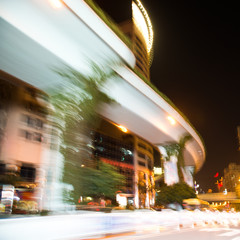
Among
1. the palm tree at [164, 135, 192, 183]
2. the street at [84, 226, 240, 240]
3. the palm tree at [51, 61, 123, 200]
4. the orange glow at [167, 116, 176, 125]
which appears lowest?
the street at [84, 226, 240, 240]

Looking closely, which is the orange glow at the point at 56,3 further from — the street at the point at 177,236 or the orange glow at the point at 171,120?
the orange glow at the point at 171,120

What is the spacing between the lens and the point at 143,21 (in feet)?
281

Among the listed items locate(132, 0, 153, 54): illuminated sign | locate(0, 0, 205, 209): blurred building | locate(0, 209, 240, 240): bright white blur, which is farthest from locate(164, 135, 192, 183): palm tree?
locate(132, 0, 153, 54): illuminated sign

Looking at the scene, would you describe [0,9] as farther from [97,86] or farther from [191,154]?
[191,154]

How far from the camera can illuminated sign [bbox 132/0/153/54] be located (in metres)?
81.3

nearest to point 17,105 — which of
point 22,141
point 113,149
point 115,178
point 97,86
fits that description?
point 22,141

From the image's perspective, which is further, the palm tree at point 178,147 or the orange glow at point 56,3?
the palm tree at point 178,147

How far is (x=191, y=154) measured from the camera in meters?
28.5

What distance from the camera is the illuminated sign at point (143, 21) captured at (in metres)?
81.3

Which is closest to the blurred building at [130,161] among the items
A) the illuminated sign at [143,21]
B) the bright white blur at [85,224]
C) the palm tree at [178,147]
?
the illuminated sign at [143,21]

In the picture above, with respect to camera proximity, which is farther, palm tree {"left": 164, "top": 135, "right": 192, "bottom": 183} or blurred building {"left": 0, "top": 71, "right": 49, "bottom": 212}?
blurred building {"left": 0, "top": 71, "right": 49, "bottom": 212}

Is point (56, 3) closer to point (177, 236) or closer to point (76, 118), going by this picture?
point (76, 118)

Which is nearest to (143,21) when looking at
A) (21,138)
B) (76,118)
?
(21,138)

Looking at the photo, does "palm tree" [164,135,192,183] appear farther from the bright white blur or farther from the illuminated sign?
the illuminated sign
